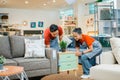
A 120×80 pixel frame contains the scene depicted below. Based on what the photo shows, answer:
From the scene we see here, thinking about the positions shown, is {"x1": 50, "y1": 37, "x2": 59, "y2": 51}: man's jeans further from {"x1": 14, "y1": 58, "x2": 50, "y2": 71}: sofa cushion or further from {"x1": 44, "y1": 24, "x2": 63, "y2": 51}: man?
{"x1": 14, "y1": 58, "x2": 50, "y2": 71}: sofa cushion

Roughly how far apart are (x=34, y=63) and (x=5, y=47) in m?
0.71

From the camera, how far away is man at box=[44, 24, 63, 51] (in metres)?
4.37

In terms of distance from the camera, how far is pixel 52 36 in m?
4.56

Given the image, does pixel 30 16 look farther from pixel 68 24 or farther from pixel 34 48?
pixel 34 48

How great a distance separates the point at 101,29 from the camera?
710cm

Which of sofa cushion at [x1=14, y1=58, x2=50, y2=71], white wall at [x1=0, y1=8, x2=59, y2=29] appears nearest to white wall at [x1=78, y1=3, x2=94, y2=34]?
white wall at [x1=0, y1=8, x2=59, y2=29]

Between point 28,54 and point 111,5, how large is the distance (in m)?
3.85

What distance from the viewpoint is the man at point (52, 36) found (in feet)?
14.3

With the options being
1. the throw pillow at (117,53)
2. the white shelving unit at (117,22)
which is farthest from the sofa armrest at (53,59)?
the white shelving unit at (117,22)

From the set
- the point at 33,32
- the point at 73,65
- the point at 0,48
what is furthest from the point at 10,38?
the point at 33,32

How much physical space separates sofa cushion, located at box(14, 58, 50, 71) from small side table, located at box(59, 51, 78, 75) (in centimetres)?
38

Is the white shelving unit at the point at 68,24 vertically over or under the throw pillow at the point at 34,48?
over

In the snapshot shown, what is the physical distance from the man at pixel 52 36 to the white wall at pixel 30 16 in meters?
9.86

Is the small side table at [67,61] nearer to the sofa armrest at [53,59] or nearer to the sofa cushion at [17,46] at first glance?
the sofa armrest at [53,59]
